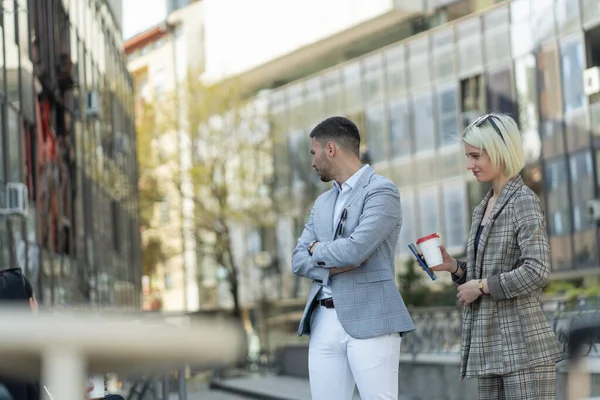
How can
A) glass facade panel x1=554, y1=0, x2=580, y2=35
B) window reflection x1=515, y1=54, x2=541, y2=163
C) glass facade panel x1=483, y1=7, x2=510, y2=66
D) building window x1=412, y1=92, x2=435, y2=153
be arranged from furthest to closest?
building window x1=412, y1=92, x2=435, y2=153
glass facade panel x1=483, y1=7, x2=510, y2=66
window reflection x1=515, y1=54, x2=541, y2=163
glass facade panel x1=554, y1=0, x2=580, y2=35

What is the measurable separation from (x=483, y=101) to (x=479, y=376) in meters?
32.9

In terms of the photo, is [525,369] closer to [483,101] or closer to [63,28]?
[63,28]

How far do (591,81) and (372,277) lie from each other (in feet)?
89.8

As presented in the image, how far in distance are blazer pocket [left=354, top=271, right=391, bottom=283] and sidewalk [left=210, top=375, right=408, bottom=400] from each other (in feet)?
46.3

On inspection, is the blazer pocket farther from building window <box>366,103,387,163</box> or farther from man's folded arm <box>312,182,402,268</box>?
building window <box>366,103,387,163</box>

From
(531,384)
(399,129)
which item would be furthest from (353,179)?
(399,129)

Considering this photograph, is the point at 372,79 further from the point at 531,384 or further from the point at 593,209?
the point at 531,384

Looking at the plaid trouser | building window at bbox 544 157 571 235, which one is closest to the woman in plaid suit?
the plaid trouser

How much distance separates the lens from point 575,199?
31.9 meters

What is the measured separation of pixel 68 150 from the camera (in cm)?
2525

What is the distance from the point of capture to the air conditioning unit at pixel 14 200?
16703 millimetres

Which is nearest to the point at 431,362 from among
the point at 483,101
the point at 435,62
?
the point at 483,101

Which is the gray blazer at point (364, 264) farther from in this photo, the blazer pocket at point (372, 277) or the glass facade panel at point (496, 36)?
the glass facade panel at point (496, 36)

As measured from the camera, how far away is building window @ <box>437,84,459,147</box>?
1527 inches
